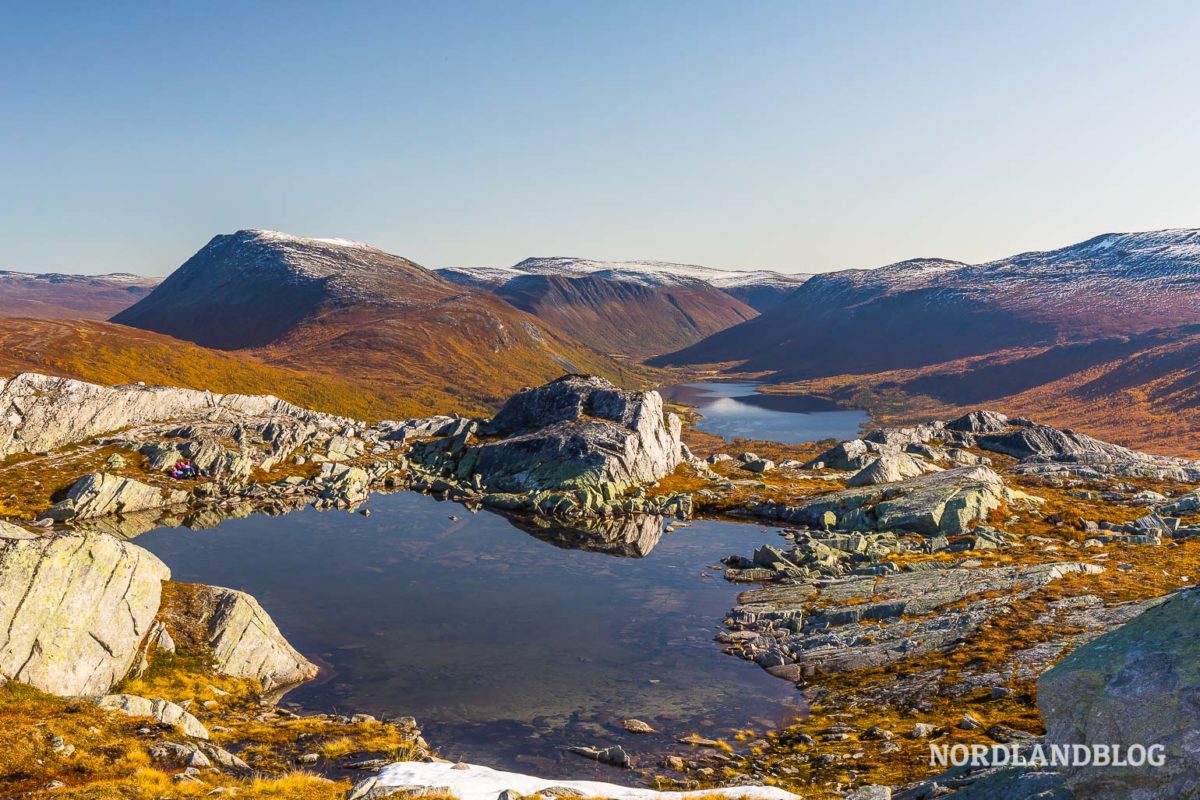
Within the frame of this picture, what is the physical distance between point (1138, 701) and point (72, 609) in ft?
153

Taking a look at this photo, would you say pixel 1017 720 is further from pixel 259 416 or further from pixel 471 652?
pixel 259 416

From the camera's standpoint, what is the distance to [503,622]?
57.5 m

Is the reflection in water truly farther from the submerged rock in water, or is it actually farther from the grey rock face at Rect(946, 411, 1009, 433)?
the grey rock face at Rect(946, 411, 1009, 433)

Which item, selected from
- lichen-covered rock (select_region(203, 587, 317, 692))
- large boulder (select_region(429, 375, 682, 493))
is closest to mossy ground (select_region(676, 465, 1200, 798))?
lichen-covered rock (select_region(203, 587, 317, 692))

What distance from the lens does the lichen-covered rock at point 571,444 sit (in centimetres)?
10288

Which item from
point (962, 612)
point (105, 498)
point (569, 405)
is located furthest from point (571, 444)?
point (962, 612)

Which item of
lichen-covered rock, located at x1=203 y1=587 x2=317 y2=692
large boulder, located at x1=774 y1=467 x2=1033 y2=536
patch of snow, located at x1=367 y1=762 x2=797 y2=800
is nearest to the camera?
patch of snow, located at x1=367 y1=762 x2=797 y2=800

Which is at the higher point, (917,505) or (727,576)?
(917,505)

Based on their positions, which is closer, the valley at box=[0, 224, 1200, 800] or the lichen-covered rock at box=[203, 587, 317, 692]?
the valley at box=[0, 224, 1200, 800]

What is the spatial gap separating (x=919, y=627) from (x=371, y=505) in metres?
71.3

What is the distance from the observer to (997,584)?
56.2 meters

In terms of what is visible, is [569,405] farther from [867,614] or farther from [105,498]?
[867,614]

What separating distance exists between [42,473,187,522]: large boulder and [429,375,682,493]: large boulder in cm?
4166

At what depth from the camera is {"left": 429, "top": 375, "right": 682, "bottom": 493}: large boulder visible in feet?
337
